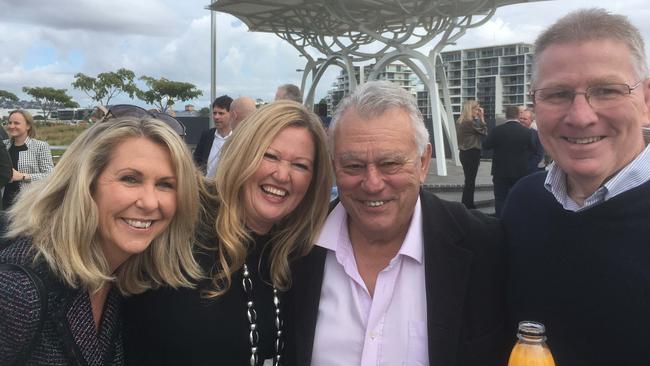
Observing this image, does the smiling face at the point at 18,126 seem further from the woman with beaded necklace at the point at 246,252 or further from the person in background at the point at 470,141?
the person in background at the point at 470,141

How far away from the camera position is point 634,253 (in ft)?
5.61

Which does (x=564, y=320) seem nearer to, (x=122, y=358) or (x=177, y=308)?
(x=177, y=308)

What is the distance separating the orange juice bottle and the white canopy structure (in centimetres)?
1556

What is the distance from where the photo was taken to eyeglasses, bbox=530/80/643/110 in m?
1.72

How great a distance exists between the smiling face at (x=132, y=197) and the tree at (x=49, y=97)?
2407 inches

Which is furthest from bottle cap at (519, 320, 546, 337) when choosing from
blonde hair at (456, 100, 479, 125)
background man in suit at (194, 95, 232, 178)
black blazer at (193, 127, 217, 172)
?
blonde hair at (456, 100, 479, 125)

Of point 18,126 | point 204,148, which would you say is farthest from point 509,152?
point 18,126

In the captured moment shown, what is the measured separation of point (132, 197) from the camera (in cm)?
208

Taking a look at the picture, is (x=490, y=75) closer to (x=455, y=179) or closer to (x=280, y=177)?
(x=455, y=179)

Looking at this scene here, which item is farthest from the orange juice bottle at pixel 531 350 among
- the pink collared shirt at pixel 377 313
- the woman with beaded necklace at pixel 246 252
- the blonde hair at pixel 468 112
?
the blonde hair at pixel 468 112

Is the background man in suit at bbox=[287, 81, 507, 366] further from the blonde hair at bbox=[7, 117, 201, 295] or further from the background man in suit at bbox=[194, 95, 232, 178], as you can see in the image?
the background man in suit at bbox=[194, 95, 232, 178]

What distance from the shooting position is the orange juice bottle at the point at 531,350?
1.45 metres

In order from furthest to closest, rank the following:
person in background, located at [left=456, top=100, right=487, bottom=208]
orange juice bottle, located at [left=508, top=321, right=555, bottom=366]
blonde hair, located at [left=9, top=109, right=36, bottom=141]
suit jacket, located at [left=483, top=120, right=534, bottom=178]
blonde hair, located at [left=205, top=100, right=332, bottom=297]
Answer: person in background, located at [left=456, top=100, right=487, bottom=208] < suit jacket, located at [left=483, top=120, right=534, bottom=178] < blonde hair, located at [left=9, top=109, right=36, bottom=141] < blonde hair, located at [left=205, top=100, right=332, bottom=297] < orange juice bottle, located at [left=508, top=321, right=555, bottom=366]

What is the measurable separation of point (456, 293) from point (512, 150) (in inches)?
292
